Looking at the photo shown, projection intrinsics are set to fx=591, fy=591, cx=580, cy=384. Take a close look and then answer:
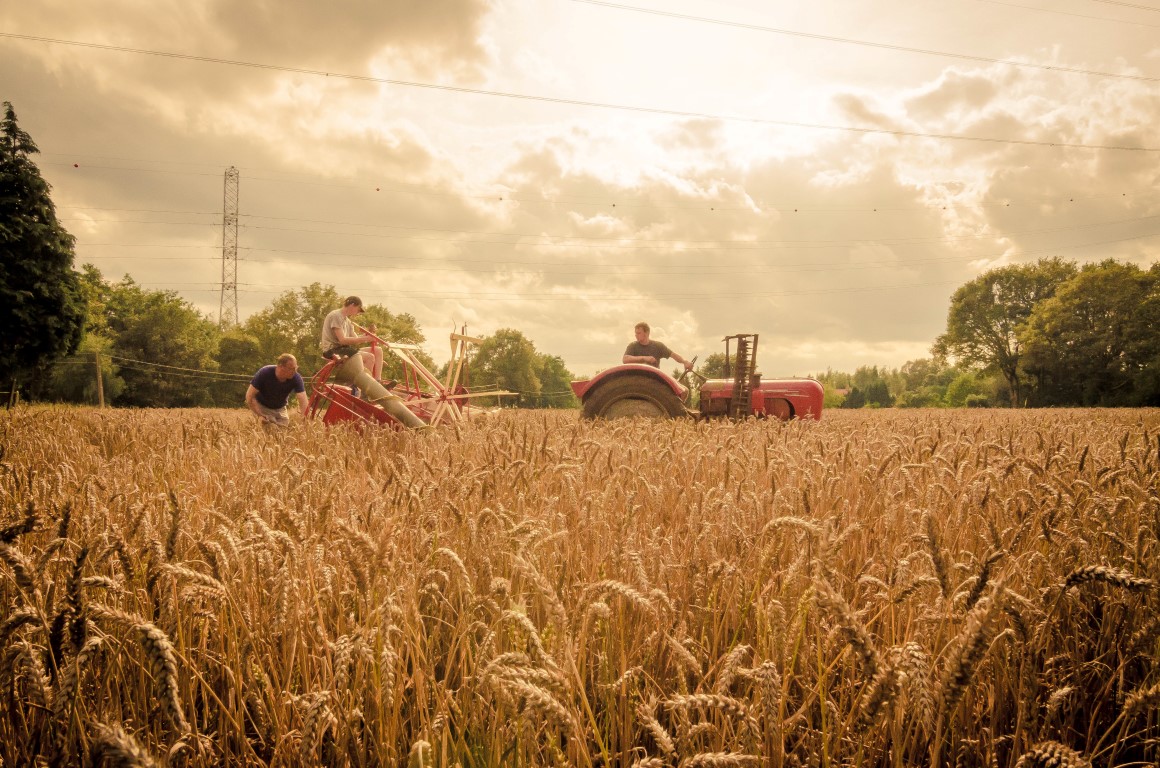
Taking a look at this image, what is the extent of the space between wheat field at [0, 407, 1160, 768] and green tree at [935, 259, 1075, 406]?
67466mm

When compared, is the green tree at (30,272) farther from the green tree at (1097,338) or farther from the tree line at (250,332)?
the green tree at (1097,338)

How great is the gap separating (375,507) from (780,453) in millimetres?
3090

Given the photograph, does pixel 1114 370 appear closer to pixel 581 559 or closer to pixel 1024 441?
pixel 1024 441

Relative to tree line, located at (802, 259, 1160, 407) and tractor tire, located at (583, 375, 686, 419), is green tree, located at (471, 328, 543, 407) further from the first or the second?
tractor tire, located at (583, 375, 686, 419)

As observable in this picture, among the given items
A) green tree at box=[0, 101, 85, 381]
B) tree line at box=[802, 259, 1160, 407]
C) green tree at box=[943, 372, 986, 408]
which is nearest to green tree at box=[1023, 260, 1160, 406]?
tree line at box=[802, 259, 1160, 407]

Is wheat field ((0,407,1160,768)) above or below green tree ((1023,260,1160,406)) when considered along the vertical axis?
below

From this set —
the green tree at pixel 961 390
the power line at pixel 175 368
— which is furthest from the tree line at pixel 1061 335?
the power line at pixel 175 368

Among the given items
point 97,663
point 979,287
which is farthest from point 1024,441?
point 979,287

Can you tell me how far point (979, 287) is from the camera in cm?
6088

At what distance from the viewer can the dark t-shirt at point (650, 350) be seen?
11.5 m

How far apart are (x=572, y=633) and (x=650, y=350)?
10.1 metres

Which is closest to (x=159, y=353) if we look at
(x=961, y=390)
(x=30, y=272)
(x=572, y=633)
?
(x=30, y=272)

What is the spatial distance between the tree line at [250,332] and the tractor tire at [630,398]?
24.1 meters

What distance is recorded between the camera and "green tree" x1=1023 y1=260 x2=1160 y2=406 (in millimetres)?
46594
